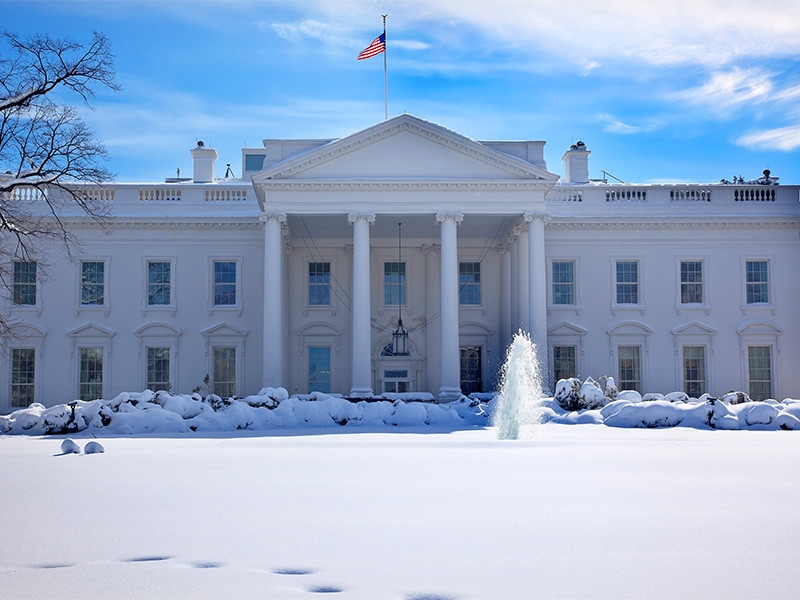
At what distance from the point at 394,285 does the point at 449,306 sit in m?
6.14

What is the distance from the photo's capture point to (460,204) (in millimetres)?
30391

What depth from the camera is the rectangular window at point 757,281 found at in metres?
35.3

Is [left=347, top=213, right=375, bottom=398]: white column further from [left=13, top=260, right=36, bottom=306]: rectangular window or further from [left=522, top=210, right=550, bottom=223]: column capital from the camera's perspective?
[left=13, top=260, right=36, bottom=306]: rectangular window

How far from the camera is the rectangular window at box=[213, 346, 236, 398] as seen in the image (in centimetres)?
3456

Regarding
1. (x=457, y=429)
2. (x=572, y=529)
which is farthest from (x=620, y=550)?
(x=457, y=429)

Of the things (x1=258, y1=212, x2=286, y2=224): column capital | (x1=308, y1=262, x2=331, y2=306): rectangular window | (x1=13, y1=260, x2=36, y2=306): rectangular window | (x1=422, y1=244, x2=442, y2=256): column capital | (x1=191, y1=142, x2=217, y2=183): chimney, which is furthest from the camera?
(x1=191, y1=142, x2=217, y2=183): chimney

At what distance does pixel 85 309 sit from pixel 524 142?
19.1 meters

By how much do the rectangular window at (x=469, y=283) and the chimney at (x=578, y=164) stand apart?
6.81 meters

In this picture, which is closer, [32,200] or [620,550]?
[620,550]

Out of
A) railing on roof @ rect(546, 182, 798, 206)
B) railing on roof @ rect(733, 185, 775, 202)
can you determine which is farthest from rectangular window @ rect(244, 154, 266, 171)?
railing on roof @ rect(733, 185, 775, 202)

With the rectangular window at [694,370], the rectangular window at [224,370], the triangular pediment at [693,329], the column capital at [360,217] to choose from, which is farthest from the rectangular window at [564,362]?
the rectangular window at [224,370]

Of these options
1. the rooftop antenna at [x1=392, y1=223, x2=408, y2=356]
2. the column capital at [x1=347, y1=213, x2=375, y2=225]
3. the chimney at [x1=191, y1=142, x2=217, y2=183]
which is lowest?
the rooftop antenna at [x1=392, y1=223, x2=408, y2=356]

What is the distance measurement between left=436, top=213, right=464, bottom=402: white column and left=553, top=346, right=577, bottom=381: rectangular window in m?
6.69

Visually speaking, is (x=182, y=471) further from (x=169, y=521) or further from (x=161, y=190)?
(x=161, y=190)
